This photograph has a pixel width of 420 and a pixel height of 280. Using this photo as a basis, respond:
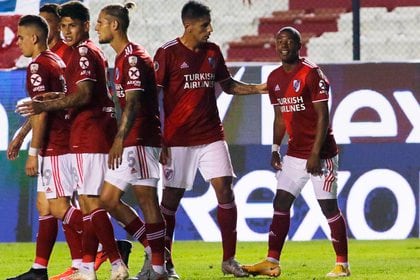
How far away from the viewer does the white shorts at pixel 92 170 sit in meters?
10.0

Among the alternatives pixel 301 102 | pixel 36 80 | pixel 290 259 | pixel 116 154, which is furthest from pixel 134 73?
pixel 290 259

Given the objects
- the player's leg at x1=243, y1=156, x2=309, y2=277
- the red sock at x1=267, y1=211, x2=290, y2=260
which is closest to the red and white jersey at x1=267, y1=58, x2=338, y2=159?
the player's leg at x1=243, y1=156, x2=309, y2=277

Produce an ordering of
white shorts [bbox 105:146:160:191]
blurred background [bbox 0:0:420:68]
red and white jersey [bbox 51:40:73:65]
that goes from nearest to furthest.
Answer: white shorts [bbox 105:146:160:191]
red and white jersey [bbox 51:40:73:65]
blurred background [bbox 0:0:420:68]

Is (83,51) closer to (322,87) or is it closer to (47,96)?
(47,96)

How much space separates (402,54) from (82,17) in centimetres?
901

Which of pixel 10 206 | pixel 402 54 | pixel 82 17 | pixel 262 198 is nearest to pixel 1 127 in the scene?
pixel 10 206

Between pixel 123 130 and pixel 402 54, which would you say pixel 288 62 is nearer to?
pixel 123 130

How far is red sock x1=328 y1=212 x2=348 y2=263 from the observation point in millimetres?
10883

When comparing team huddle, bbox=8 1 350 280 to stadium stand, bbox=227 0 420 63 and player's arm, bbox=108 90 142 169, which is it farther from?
stadium stand, bbox=227 0 420 63

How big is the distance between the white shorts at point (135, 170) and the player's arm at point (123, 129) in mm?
193

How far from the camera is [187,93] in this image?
1076 cm

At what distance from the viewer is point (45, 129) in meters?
10.3

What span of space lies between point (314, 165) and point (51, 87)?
87.5 inches

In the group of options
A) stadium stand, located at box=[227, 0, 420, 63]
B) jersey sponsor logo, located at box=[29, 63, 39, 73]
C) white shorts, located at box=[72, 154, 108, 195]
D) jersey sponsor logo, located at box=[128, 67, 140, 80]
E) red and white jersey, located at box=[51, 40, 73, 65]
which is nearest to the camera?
jersey sponsor logo, located at box=[128, 67, 140, 80]
